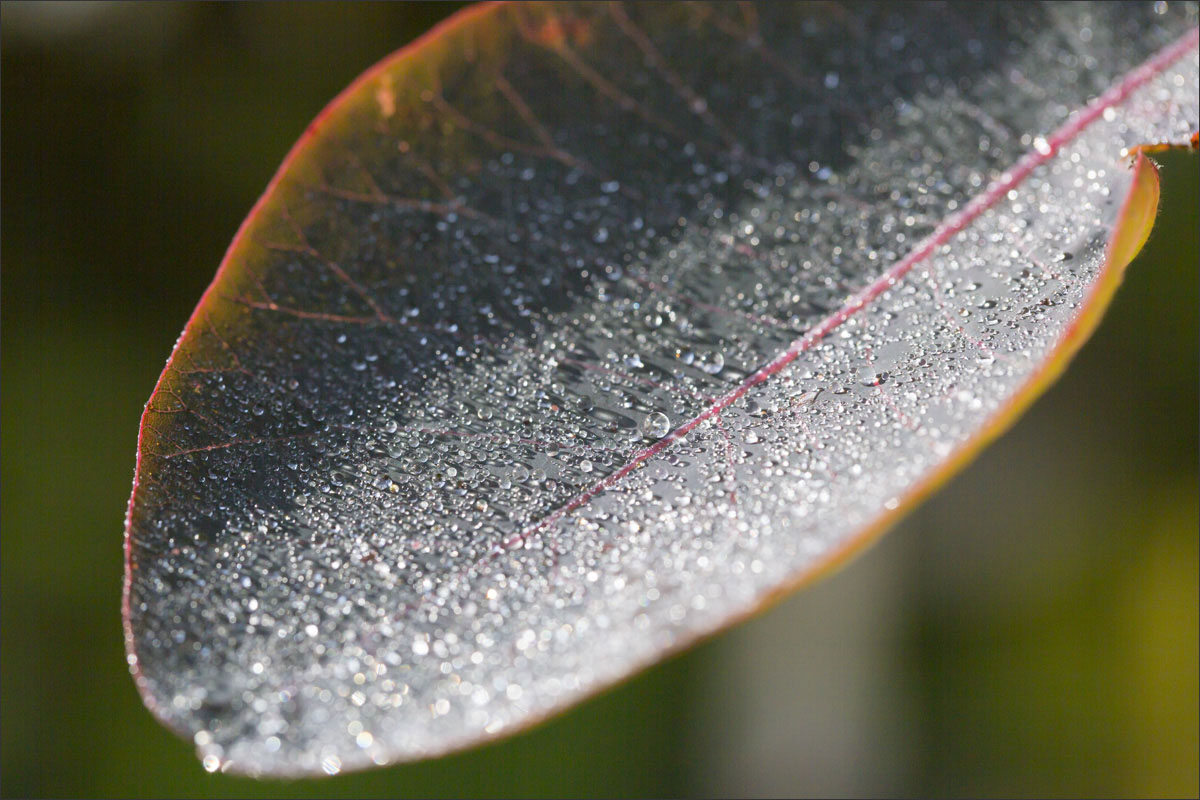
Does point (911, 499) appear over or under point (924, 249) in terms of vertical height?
under

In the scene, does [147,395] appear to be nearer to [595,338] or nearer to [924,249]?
[595,338]

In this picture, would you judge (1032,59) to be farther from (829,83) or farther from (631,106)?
(631,106)

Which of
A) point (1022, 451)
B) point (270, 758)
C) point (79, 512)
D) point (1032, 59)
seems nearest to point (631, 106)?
point (1032, 59)

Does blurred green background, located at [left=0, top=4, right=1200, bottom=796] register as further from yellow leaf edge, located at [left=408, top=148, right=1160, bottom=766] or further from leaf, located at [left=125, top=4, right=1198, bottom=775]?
yellow leaf edge, located at [left=408, top=148, right=1160, bottom=766]

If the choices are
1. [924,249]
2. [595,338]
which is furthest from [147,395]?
[924,249]

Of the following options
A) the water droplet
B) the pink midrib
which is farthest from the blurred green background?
the water droplet

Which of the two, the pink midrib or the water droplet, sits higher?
the pink midrib
